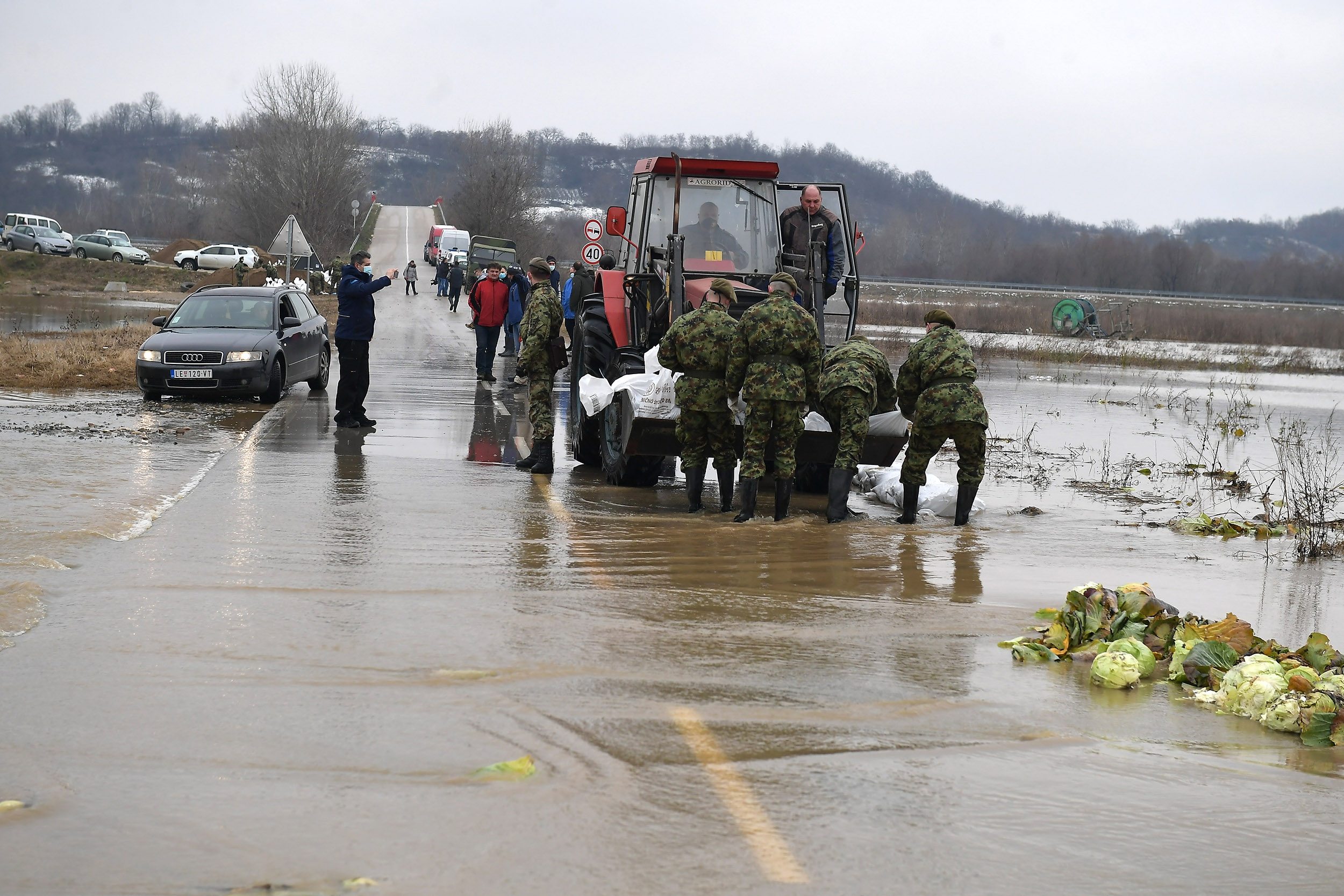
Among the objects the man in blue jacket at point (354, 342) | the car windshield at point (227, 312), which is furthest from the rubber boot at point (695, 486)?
the car windshield at point (227, 312)

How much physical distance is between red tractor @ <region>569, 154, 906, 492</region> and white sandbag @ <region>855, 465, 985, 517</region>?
0.57 meters

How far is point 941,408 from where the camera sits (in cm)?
984

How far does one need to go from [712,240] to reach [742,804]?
806 cm

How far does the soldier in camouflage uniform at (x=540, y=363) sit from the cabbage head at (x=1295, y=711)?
287 inches

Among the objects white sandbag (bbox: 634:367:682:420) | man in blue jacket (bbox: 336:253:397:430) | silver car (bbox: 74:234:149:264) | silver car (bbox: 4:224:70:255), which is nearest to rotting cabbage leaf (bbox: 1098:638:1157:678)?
white sandbag (bbox: 634:367:682:420)

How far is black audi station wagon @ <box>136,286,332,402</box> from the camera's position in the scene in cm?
1641

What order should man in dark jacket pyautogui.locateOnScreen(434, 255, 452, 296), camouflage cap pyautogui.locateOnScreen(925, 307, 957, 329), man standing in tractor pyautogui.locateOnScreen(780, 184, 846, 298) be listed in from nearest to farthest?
camouflage cap pyautogui.locateOnScreen(925, 307, 957, 329) < man standing in tractor pyautogui.locateOnScreen(780, 184, 846, 298) < man in dark jacket pyautogui.locateOnScreen(434, 255, 452, 296)

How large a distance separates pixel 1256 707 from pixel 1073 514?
573 cm

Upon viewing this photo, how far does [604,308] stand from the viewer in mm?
11938

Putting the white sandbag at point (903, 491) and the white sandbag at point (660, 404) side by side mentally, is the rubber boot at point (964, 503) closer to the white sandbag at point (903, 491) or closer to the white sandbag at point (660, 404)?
the white sandbag at point (903, 491)

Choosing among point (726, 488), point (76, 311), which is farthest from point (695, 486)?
point (76, 311)

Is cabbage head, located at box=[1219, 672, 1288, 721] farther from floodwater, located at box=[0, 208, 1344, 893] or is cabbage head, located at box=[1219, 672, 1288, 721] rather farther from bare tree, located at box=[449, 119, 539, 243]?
bare tree, located at box=[449, 119, 539, 243]

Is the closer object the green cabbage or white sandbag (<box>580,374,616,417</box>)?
the green cabbage

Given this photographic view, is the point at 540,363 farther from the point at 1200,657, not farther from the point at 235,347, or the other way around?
the point at 1200,657
